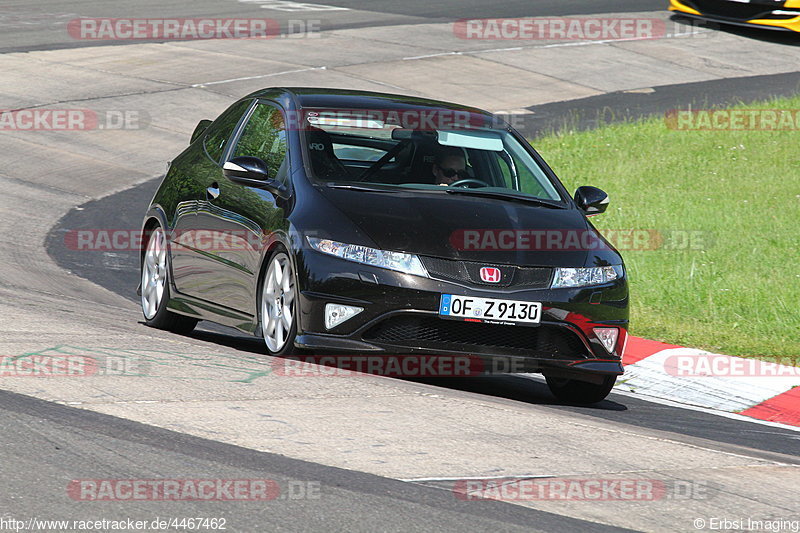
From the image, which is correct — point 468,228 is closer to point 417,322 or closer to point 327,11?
point 417,322

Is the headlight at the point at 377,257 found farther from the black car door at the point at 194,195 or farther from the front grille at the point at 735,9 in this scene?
the front grille at the point at 735,9

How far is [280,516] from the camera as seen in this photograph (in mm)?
4621

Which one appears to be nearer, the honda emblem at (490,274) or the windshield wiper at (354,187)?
the honda emblem at (490,274)

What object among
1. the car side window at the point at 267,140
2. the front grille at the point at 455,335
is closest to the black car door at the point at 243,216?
the car side window at the point at 267,140

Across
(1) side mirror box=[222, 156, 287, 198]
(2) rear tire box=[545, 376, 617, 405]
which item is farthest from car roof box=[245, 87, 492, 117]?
(2) rear tire box=[545, 376, 617, 405]

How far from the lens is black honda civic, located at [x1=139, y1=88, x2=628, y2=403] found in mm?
7281

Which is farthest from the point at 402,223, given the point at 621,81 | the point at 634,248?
the point at 621,81

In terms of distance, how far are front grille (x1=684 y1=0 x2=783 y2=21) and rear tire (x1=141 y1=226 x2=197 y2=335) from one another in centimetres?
1786

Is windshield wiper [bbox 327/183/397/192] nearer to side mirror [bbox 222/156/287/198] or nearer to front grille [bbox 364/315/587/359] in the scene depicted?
side mirror [bbox 222/156/287/198]

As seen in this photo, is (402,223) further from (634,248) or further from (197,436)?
(634,248)

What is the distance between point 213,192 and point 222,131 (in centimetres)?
77

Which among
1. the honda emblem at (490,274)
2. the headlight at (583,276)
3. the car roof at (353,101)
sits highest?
the car roof at (353,101)

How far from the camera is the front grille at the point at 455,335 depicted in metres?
7.29

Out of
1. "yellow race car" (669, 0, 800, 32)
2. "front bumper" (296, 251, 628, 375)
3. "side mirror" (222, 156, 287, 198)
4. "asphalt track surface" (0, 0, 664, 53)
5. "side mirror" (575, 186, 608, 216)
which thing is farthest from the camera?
"asphalt track surface" (0, 0, 664, 53)
